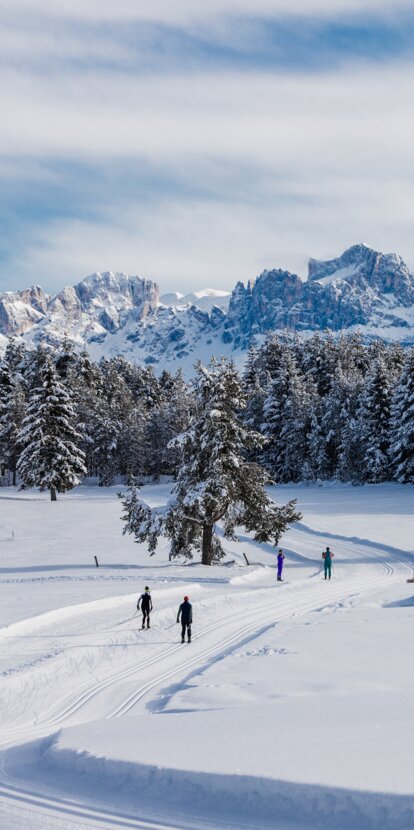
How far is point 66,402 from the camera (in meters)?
62.6

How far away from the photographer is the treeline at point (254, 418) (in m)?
60.7

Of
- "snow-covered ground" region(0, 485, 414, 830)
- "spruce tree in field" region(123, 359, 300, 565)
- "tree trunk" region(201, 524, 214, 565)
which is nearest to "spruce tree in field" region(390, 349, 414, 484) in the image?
"snow-covered ground" region(0, 485, 414, 830)

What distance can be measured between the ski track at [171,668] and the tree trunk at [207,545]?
557 cm

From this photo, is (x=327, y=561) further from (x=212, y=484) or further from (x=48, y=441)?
(x=48, y=441)

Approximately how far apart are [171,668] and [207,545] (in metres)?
17.4

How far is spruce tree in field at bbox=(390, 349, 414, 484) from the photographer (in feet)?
194

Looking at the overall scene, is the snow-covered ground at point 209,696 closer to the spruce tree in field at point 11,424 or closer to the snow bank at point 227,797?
the snow bank at point 227,797

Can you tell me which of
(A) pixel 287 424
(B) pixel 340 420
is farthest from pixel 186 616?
(A) pixel 287 424

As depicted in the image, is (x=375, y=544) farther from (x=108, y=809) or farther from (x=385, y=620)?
(x=108, y=809)

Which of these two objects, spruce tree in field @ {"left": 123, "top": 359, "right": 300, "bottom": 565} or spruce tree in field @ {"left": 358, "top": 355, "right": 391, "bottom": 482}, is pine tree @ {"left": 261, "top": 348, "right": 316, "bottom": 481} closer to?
spruce tree in field @ {"left": 358, "top": 355, "right": 391, "bottom": 482}

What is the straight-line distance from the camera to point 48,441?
195 ft

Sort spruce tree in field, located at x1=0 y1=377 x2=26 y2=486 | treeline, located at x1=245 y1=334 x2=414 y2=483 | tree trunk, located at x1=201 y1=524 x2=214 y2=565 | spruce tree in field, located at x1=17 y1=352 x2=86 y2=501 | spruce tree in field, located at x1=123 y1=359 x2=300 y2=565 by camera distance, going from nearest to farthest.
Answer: spruce tree in field, located at x1=123 y1=359 x2=300 y2=565 < tree trunk, located at x1=201 y1=524 x2=214 y2=565 < spruce tree in field, located at x1=17 y1=352 x2=86 y2=501 < treeline, located at x1=245 y1=334 x2=414 y2=483 < spruce tree in field, located at x1=0 y1=377 x2=26 y2=486

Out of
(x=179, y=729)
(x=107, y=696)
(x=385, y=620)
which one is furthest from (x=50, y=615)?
(x=179, y=729)

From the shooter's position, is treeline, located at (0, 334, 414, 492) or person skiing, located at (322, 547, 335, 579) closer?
person skiing, located at (322, 547, 335, 579)
